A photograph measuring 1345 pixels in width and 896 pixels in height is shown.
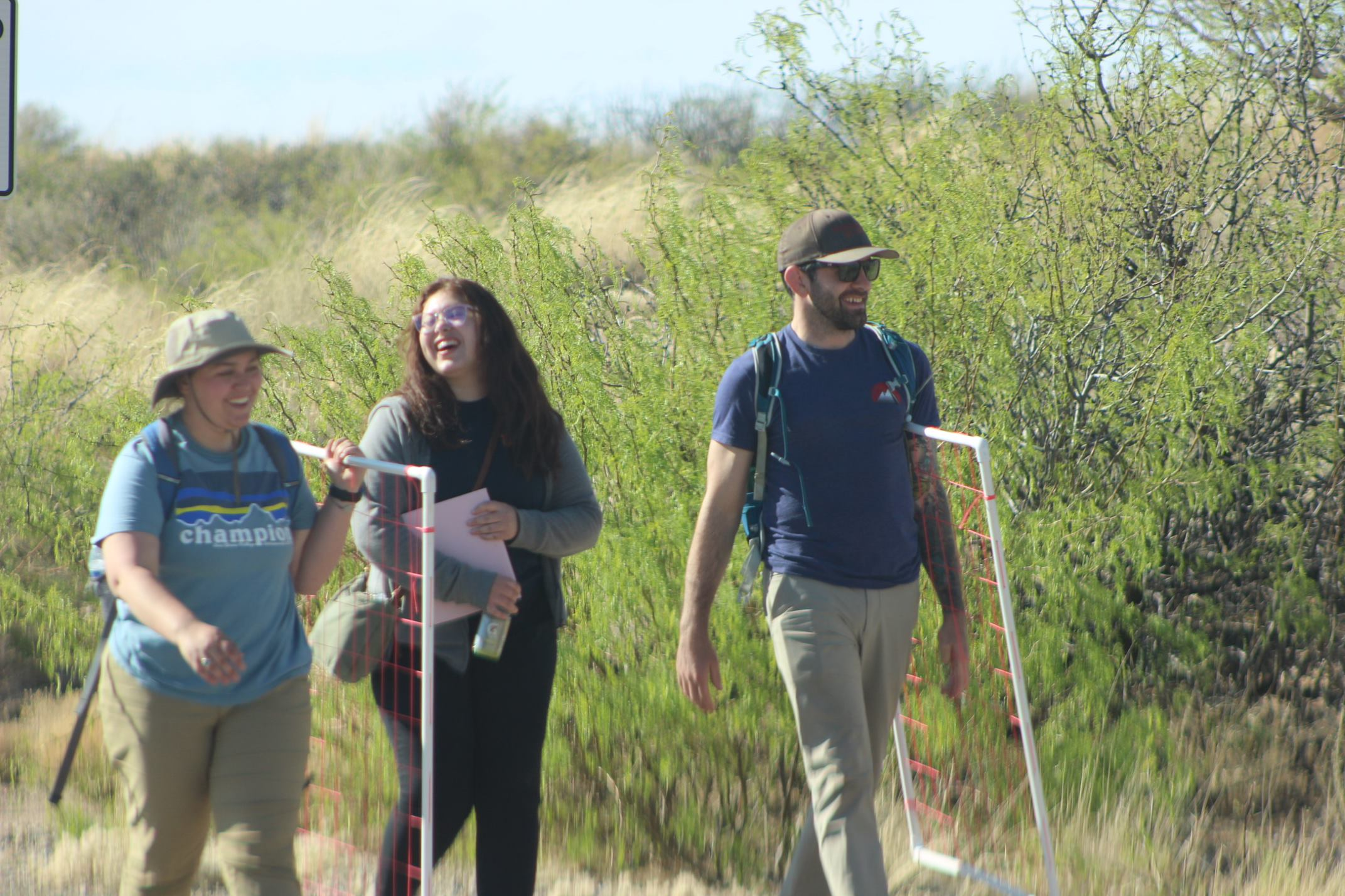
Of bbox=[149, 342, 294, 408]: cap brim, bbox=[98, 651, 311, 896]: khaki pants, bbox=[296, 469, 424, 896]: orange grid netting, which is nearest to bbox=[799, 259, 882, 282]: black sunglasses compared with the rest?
bbox=[149, 342, 294, 408]: cap brim

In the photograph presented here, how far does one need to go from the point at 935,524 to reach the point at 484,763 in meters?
1.15

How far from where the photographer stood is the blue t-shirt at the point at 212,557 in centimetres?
278

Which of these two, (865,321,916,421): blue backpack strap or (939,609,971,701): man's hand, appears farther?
(939,609,971,701): man's hand

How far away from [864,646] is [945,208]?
6.82 feet

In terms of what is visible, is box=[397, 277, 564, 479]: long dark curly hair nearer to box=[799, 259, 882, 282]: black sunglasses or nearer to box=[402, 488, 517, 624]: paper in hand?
box=[402, 488, 517, 624]: paper in hand

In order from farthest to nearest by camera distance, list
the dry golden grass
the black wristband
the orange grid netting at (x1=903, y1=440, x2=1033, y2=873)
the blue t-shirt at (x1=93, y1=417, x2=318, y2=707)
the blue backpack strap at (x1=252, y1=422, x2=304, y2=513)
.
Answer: the orange grid netting at (x1=903, y1=440, x2=1033, y2=873) → the dry golden grass → the black wristband → the blue backpack strap at (x1=252, y1=422, x2=304, y2=513) → the blue t-shirt at (x1=93, y1=417, x2=318, y2=707)

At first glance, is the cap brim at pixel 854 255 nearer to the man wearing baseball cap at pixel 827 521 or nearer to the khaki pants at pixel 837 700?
the man wearing baseball cap at pixel 827 521

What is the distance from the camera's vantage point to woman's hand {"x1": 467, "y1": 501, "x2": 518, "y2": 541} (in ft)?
10.4

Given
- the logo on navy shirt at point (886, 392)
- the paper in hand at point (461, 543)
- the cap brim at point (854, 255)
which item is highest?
the cap brim at point (854, 255)

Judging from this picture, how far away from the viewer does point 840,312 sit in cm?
321

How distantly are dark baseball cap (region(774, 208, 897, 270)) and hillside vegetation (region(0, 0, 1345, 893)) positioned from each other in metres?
1.57

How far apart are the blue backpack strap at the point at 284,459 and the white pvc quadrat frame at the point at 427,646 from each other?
111 mm

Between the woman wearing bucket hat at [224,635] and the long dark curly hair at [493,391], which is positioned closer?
the woman wearing bucket hat at [224,635]

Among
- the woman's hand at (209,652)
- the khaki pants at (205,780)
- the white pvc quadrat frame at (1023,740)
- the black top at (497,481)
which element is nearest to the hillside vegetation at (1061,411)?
the white pvc quadrat frame at (1023,740)
